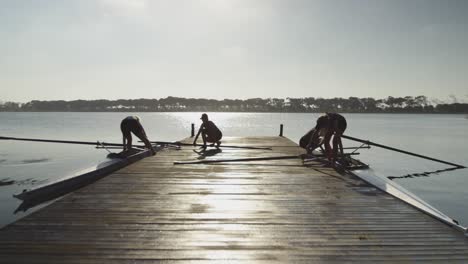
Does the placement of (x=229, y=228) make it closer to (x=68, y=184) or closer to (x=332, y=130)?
(x=332, y=130)

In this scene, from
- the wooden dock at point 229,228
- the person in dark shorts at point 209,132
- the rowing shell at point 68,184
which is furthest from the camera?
the person in dark shorts at point 209,132

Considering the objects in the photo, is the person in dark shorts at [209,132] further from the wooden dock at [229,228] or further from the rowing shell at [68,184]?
the wooden dock at [229,228]

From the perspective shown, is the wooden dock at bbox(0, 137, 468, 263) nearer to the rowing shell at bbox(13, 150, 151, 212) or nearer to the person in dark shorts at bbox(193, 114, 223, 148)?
the rowing shell at bbox(13, 150, 151, 212)

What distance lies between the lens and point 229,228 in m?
4.04

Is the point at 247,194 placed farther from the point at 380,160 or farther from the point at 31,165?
the point at 380,160

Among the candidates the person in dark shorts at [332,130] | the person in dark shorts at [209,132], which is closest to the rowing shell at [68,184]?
the person in dark shorts at [209,132]

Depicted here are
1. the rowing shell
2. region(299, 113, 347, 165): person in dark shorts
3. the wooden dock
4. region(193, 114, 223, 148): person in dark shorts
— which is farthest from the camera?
region(193, 114, 223, 148): person in dark shorts

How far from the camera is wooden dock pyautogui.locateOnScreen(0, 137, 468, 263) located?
330 cm

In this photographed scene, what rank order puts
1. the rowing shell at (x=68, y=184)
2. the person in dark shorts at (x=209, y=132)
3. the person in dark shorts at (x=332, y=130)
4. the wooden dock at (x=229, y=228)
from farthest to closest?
the person in dark shorts at (x=209, y=132), the person in dark shorts at (x=332, y=130), the rowing shell at (x=68, y=184), the wooden dock at (x=229, y=228)

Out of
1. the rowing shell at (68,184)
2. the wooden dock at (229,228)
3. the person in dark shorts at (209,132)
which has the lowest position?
the rowing shell at (68,184)

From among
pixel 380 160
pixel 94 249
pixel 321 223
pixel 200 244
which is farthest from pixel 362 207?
pixel 380 160

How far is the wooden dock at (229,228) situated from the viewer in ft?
10.8

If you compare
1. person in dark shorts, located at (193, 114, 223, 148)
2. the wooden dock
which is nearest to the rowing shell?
the wooden dock

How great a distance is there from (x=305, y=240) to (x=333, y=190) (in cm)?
283
